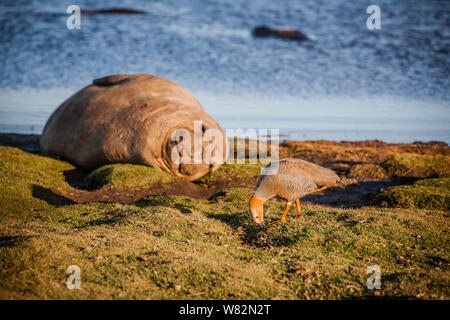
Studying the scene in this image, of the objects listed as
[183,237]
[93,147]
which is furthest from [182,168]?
[183,237]

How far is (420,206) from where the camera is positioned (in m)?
9.66

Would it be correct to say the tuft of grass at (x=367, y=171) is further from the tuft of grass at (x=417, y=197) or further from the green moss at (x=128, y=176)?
the green moss at (x=128, y=176)

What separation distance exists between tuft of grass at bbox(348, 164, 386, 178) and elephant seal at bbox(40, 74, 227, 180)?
439cm

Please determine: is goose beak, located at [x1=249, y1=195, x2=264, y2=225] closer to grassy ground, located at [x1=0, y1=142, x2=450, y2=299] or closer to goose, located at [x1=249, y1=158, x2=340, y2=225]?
goose, located at [x1=249, y1=158, x2=340, y2=225]

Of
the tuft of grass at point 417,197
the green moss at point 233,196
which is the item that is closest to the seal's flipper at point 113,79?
the green moss at point 233,196

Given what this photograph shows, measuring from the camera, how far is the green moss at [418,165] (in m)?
13.1

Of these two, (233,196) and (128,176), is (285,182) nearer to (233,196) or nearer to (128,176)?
(233,196)

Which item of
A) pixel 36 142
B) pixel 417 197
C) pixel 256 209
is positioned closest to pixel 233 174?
pixel 417 197

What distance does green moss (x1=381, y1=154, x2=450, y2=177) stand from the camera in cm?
1312

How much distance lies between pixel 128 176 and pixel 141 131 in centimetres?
159

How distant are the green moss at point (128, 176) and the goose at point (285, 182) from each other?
5078 mm

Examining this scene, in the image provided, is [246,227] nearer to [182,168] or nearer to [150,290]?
[150,290]
